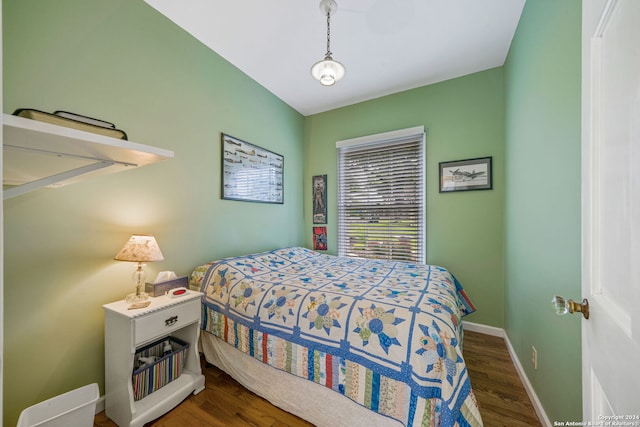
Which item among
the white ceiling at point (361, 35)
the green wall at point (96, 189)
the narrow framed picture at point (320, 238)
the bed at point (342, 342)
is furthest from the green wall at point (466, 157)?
the green wall at point (96, 189)

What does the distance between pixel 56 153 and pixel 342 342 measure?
4.88 ft

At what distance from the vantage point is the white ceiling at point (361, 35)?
6.17ft

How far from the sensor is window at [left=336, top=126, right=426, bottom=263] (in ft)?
9.66

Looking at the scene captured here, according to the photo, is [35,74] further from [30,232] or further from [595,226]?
[595,226]

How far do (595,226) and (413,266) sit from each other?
1.73 meters

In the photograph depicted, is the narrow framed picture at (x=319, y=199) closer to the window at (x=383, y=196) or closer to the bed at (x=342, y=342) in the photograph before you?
the window at (x=383, y=196)

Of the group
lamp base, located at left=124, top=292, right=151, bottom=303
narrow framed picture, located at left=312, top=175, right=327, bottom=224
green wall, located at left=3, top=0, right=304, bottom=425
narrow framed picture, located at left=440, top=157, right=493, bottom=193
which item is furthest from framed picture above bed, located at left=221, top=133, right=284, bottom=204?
narrow framed picture, located at left=440, top=157, right=493, bottom=193

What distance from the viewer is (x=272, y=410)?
1.57 metres

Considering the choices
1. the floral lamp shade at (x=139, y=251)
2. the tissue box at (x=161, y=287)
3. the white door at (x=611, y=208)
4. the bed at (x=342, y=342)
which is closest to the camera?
the white door at (x=611, y=208)

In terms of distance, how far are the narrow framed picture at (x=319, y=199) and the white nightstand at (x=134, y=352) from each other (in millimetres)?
2084

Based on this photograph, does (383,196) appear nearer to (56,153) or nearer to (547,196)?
(547,196)

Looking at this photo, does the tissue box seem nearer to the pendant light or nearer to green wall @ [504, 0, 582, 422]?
the pendant light

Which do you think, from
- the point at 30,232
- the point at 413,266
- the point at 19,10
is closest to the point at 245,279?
the point at 30,232

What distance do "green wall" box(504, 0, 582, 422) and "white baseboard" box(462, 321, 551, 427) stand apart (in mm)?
59
